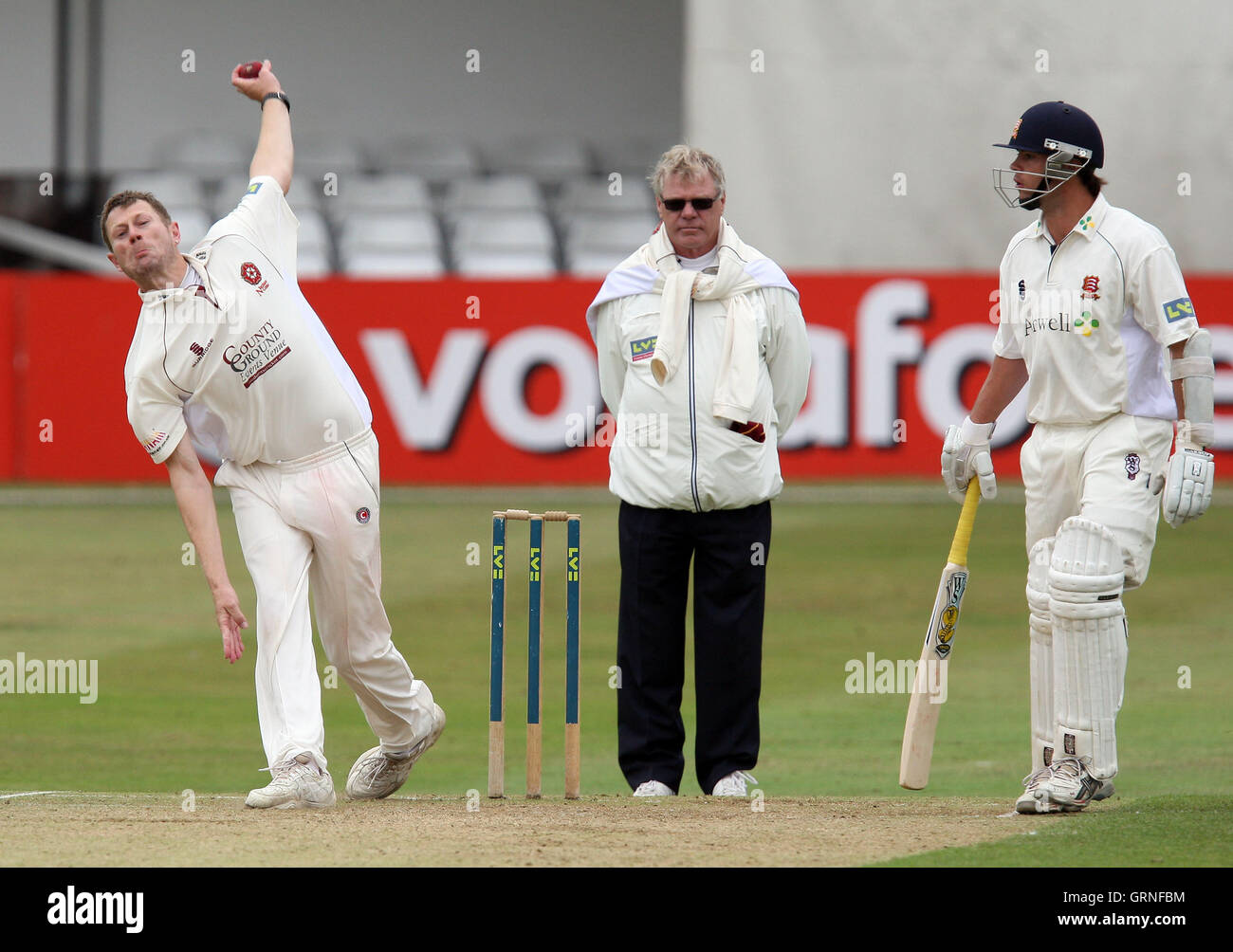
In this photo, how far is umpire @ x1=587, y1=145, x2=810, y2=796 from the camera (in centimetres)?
554

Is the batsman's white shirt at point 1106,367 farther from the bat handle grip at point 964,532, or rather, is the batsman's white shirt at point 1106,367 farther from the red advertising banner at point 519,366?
the red advertising banner at point 519,366

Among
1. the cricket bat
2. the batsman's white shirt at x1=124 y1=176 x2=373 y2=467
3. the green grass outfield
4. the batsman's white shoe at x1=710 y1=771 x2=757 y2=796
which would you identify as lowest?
the green grass outfield

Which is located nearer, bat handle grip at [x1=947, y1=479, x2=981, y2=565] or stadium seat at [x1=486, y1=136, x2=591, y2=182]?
bat handle grip at [x1=947, y1=479, x2=981, y2=565]

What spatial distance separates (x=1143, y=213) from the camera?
14523 millimetres

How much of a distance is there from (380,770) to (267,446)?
3.43 ft

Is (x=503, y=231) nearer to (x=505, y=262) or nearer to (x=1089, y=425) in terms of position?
(x=505, y=262)

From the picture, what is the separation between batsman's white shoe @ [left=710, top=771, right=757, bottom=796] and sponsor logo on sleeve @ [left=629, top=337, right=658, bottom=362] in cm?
128

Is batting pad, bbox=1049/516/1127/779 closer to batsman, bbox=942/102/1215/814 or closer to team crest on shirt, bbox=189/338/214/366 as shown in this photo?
batsman, bbox=942/102/1215/814

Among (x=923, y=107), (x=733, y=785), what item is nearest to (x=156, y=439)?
(x=733, y=785)

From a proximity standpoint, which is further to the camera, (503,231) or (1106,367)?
(503,231)

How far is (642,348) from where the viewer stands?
18.5 feet

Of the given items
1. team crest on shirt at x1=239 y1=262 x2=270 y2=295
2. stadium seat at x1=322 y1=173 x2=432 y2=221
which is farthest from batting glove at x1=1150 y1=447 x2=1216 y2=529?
stadium seat at x1=322 y1=173 x2=432 y2=221

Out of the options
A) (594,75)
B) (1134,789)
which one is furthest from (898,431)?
(594,75)

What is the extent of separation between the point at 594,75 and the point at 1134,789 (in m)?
15.7
